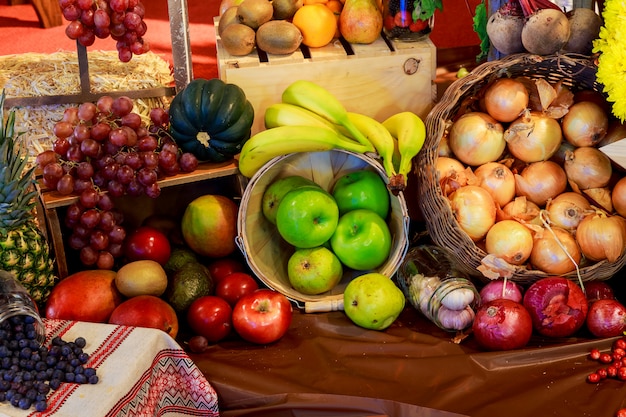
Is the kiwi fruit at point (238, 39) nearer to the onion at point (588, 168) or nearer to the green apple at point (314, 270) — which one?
the green apple at point (314, 270)

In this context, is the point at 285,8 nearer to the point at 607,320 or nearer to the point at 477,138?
the point at 477,138

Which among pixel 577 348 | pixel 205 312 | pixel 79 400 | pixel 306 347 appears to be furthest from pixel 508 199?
pixel 79 400

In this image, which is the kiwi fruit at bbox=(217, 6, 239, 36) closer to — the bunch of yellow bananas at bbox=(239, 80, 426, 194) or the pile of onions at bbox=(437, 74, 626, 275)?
the bunch of yellow bananas at bbox=(239, 80, 426, 194)

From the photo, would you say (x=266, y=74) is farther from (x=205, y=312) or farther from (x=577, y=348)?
(x=577, y=348)

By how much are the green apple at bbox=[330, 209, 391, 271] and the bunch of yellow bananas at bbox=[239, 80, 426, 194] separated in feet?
0.45

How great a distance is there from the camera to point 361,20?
2.35 meters

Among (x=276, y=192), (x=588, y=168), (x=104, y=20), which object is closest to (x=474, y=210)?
(x=588, y=168)

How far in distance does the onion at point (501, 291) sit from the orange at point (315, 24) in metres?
0.91

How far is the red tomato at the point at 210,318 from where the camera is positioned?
1.99 meters

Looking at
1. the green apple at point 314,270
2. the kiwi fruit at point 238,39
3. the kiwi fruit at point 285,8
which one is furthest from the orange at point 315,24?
the green apple at point 314,270

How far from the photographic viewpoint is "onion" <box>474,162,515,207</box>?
2143mm

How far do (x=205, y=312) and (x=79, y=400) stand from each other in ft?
1.71

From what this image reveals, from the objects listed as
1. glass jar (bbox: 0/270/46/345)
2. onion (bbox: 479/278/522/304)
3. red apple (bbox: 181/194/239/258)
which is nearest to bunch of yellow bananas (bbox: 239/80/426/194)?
red apple (bbox: 181/194/239/258)

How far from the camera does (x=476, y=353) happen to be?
1.92 m
